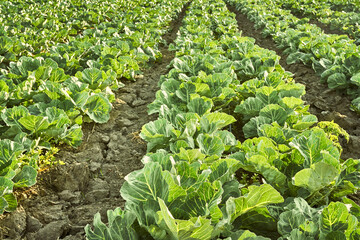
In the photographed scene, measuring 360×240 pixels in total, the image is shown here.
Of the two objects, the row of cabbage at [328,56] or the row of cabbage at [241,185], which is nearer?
the row of cabbage at [241,185]

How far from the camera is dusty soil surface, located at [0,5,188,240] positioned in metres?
2.54

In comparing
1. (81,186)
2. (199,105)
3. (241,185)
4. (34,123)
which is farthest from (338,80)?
(34,123)

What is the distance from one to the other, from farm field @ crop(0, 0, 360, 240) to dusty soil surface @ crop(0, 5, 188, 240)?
12mm

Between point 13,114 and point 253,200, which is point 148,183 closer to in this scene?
point 253,200

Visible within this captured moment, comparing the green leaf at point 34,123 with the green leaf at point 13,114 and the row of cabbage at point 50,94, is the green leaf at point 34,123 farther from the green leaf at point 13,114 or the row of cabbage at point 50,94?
the green leaf at point 13,114

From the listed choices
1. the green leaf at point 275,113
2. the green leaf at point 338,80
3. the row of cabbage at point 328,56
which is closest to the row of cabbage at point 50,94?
the green leaf at point 275,113

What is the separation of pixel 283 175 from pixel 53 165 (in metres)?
2.33

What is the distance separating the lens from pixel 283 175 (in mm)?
2215

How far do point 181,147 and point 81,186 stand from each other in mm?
1288

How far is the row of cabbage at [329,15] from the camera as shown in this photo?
30.9 feet

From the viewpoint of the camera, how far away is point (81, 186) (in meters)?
3.04

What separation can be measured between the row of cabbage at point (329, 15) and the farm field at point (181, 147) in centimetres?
350

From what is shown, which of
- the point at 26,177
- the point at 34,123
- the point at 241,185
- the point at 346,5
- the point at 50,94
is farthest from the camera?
the point at 346,5

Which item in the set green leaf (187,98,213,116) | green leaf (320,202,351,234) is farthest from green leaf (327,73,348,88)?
green leaf (320,202,351,234)
